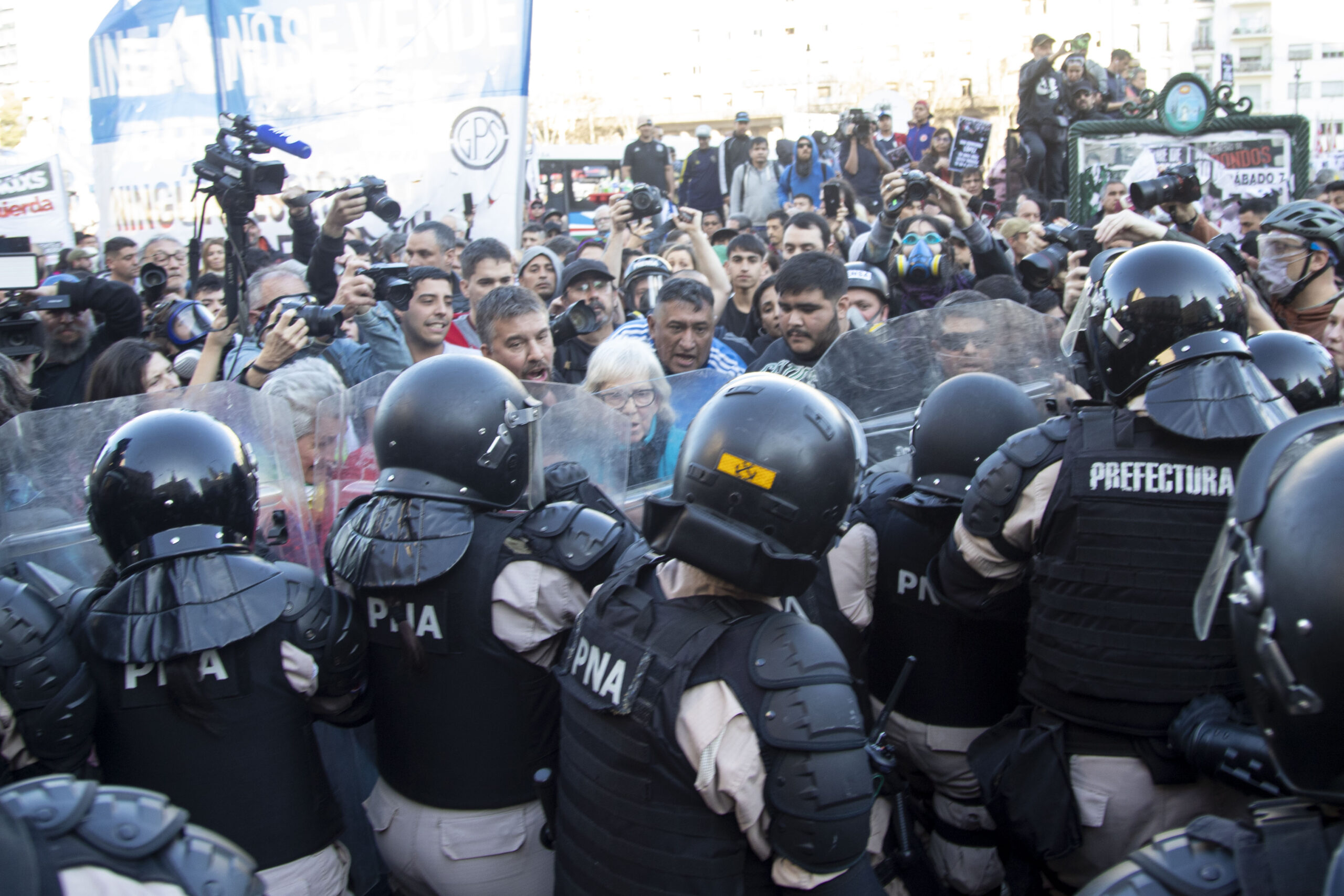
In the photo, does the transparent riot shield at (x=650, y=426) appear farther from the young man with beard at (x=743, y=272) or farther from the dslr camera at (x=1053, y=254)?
the young man with beard at (x=743, y=272)

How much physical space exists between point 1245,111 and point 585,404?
28.9ft

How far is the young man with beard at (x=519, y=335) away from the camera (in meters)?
4.38

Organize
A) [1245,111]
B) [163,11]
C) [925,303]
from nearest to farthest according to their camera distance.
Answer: [925,303]
[163,11]
[1245,111]

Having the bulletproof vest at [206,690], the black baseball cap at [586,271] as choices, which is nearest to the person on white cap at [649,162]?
the black baseball cap at [586,271]

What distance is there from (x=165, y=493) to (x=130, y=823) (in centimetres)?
121

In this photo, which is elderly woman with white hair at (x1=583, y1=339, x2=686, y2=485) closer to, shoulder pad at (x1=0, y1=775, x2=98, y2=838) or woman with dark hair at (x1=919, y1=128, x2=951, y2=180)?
shoulder pad at (x1=0, y1=775, x2=98, y2=838)

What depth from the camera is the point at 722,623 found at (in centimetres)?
190

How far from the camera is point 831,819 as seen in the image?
1.75 metres

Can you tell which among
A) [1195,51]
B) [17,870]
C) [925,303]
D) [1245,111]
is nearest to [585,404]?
[17,870]

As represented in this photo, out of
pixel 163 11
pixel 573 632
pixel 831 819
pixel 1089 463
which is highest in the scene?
pixel 163 11

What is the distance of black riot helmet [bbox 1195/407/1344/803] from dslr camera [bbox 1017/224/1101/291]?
9.56ft

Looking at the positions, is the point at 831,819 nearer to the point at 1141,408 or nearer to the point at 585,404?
the point at 1141,408

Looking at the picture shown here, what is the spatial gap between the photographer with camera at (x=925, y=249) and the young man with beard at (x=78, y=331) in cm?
435

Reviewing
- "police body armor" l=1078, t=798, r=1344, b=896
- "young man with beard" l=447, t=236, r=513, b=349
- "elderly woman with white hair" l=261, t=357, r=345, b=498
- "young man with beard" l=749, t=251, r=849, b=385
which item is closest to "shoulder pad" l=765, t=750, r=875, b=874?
"police body armor" l=1078, t=798, r=1344, b=896
